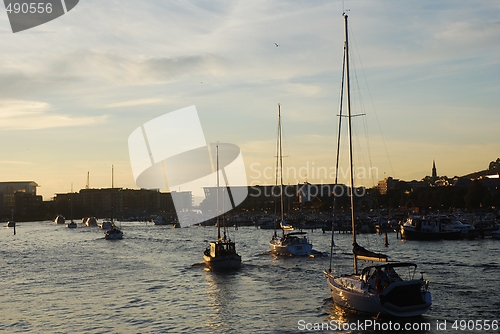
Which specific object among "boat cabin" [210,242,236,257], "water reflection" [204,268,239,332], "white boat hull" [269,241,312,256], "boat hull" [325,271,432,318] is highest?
"boat cabin" [210,242,236,257]

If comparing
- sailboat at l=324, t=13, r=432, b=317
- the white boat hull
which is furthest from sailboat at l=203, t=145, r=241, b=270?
sailboat at l=324, t=13, r=432, b=317

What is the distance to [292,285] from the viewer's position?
4641 centimetres

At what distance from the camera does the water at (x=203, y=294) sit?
3397 cm

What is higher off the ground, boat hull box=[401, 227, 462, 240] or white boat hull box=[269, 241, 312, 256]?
boat hull box=[401, 227, 462, 240]

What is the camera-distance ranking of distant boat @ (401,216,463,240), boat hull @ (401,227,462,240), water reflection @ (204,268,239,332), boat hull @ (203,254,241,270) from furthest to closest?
distant boat @ (401,216,463,240)
boat hull @ (401,227,462,240)
boat hull @ (203,254,241,270)
water reflection @ (204,268,239,332)

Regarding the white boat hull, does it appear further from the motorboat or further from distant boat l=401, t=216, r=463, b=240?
distant boat l=401, t=216, r=463, b=240

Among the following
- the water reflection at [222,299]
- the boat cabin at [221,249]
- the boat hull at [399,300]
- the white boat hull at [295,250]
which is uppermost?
the boat cabin at [221,249]

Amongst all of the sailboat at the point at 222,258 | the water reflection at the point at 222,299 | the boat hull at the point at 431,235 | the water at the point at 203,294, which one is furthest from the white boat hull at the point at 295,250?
the boat hull at the point at 431,235

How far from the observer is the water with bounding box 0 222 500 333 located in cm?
3397

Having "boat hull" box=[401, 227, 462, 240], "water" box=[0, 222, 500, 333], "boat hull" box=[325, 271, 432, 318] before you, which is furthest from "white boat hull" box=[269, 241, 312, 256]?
"boat hull" box=[325, 271, 432, 318]

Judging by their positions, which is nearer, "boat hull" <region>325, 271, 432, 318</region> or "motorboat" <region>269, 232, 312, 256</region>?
"boat hull" <region>325, 271, 432, 318</region>

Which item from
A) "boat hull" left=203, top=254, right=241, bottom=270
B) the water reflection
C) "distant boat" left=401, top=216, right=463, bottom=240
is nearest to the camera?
the water reflection

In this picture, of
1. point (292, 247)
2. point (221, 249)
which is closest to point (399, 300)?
point (221, 249)

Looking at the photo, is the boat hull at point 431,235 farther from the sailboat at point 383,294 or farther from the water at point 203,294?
the sailboat at point 383,294
